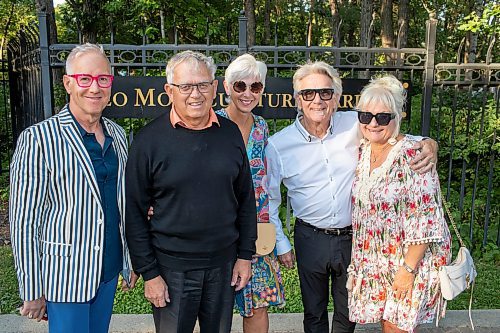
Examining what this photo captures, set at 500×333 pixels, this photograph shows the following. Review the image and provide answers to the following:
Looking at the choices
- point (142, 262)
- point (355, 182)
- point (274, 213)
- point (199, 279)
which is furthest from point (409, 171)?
point (142, 262)

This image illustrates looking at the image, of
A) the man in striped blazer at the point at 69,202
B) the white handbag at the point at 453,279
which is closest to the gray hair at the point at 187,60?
the man in striped blazer at the point at 69,202

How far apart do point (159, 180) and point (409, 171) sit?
127cm

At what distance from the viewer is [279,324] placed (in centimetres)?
388

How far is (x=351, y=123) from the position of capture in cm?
299

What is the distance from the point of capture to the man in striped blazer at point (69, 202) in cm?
218

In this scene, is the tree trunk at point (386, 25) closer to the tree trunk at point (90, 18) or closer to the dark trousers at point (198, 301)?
the tree trunk at point (90, 18)

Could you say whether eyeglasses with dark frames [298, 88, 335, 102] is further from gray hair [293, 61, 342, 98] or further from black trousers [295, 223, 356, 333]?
black trousers [295, 223, 356, 333]

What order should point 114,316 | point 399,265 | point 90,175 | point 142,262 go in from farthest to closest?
1. point 114,316
2. point 399,265
3. point 142,262
4. point 90,175

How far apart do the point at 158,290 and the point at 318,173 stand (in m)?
1.10

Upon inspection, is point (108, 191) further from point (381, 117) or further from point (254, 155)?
point (381, 117)

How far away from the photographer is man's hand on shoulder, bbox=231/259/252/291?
2658 mm

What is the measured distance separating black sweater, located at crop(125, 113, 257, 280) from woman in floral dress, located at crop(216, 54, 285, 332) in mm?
308

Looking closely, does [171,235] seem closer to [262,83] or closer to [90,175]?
[90,175]

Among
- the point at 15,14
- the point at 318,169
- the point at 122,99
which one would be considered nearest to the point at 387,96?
the point at 318,169
